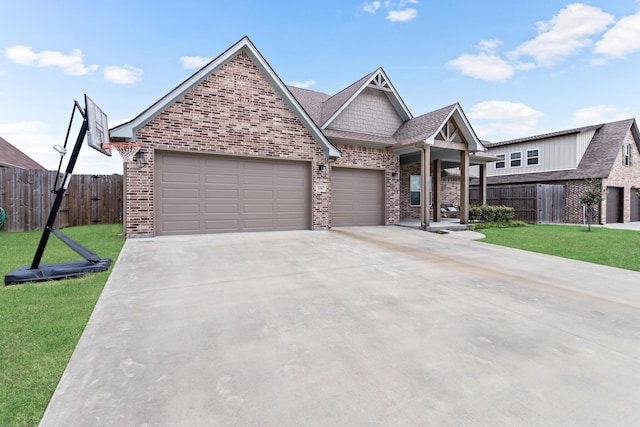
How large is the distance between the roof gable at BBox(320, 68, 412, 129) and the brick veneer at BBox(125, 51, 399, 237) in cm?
A: 243

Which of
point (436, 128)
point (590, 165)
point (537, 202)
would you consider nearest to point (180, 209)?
point (436, 128)

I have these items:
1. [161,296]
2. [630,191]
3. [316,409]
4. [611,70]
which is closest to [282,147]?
[161,296]

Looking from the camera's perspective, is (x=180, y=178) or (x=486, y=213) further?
(x=486, y=213)

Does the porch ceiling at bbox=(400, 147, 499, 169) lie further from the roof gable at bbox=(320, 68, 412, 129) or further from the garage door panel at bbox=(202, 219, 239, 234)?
the garage door panel at bbox=(202, 219, 239, 234)

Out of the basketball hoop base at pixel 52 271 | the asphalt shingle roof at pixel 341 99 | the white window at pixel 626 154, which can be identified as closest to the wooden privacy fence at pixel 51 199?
the basketball hoop base at pixel 52 271

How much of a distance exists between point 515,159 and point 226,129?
20710 mm

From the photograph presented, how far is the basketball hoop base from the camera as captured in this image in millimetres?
4637

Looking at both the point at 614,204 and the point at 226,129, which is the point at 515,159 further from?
the point at 226,129

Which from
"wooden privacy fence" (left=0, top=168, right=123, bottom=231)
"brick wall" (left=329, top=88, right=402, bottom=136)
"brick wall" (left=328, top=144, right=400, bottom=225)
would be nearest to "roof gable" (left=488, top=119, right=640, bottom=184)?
"brick wall" (left=329, top=88, right=402, bottom=136)

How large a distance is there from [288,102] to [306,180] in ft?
9.47

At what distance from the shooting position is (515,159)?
21500 millimetres

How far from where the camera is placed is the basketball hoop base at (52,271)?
4637 millimetres

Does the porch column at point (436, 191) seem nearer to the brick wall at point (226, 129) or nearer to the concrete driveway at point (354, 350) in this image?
the brick wall at point (226, 129)

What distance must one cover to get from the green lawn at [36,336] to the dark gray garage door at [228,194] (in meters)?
4.27
